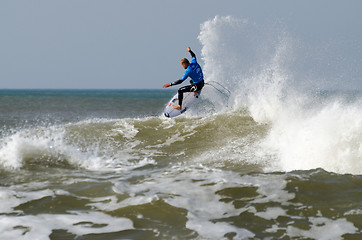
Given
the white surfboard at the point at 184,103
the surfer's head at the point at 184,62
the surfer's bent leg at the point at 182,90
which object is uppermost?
the surfer's head at the point at 184,62

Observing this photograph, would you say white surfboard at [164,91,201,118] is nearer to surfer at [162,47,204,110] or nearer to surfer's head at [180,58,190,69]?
surfer at [162,47,204,110]

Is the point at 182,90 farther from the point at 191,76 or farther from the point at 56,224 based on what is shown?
the point at 56,224

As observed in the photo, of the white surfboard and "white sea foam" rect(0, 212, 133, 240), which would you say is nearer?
"white sea foam" rect(0, 212, 133, 240)

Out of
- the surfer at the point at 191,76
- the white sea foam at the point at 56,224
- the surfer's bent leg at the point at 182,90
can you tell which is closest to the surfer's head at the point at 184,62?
the surfer at the point at 191,76

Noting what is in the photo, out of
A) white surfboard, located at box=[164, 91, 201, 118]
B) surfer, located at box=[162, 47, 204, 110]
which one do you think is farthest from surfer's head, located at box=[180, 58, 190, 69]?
white surfboard, located at box=[164, 91, 201, 118]

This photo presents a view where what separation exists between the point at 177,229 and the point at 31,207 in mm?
2124

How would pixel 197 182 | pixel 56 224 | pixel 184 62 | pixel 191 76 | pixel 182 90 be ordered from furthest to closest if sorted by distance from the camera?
pixel 182 90, pixel 191 76, pixel 184 62, pixel 197 182, pixel 56 224

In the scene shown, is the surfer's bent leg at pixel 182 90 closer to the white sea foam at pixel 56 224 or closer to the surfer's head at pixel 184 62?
the surfer's head at pixel 184 62

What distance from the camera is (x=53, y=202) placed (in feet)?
18.2

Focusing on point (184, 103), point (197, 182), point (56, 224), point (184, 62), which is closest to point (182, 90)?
point (184, 103)

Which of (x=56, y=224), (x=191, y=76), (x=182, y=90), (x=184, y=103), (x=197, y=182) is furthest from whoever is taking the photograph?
(x=184, y=103)

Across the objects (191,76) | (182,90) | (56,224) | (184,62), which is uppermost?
(184,62)

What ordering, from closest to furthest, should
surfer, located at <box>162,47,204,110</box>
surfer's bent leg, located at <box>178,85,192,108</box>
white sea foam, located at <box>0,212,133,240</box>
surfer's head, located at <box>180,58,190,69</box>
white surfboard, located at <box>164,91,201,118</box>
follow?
white sea foam, located at <box>0,212,133,240</box>, surfer, located at <box>162,47,204,110</box>, surfer's head, located at <box>180,58,190,69</box>, surfer's bent leg, located at <box>178,85,192,108</box>, white surfboard, located at <box>164,91,201,118</box>

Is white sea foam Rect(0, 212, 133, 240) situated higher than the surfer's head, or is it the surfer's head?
the surfer's head
